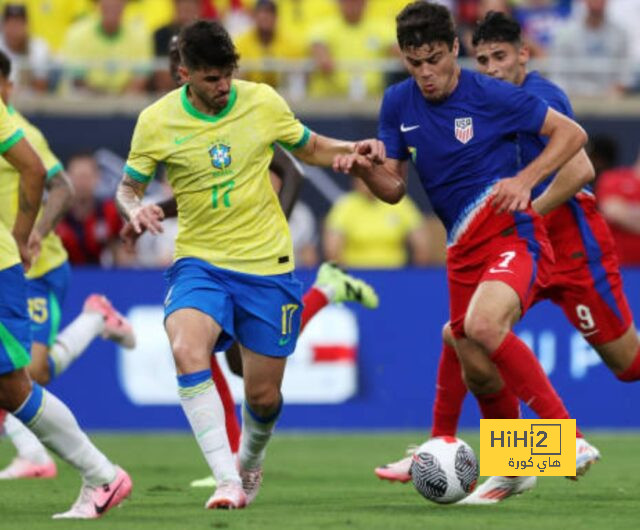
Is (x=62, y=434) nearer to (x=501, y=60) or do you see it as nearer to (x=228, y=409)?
(x=228, y=409)

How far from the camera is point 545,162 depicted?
30.7ft

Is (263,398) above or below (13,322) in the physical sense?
below

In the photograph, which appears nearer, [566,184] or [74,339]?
[566,184]

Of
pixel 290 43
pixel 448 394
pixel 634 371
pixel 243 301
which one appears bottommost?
pixel 634 371

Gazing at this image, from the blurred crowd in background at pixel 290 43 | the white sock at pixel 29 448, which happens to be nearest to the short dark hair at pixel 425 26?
the white sock at pixel 29 448

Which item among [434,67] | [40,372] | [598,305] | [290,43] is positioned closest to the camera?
[434,67]

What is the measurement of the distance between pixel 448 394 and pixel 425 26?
2.22m

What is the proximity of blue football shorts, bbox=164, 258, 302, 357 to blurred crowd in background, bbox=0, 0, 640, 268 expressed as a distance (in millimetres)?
7119

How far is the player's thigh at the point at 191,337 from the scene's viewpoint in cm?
884

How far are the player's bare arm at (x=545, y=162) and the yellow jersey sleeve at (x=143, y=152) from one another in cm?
173

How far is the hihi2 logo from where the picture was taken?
905 centimetres

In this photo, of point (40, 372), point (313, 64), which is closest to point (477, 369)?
point (40, 372)

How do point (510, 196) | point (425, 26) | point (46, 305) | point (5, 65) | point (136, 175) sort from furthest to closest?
1. point (46, 305)
2. point (5, 65)
3. point (425, 26)
4. point (136, 175)
5. point (510, 196)

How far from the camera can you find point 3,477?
11.9m
